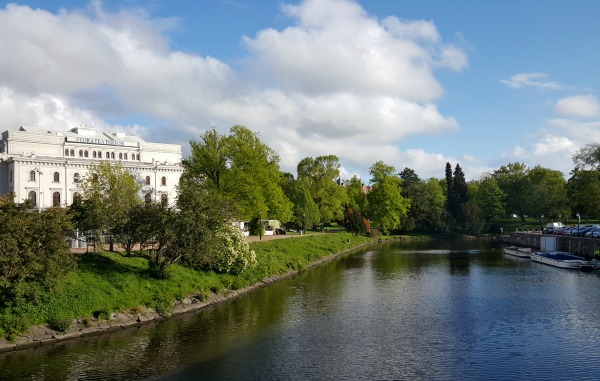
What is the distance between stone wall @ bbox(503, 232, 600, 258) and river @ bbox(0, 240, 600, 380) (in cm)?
2054

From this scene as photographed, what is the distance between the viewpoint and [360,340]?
2878 centimetres

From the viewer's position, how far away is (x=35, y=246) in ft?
100

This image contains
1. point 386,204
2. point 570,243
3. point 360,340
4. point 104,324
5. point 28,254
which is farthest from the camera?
point 386,204

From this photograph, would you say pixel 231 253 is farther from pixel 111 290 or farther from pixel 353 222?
pixel 353 222

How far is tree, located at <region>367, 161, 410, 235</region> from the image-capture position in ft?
378

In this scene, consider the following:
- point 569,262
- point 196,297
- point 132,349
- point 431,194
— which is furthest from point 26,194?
point 431,194

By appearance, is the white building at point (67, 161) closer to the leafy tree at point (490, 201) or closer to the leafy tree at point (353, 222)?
the leafy tree at point (353, 222)

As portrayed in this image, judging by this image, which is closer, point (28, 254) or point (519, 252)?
point (28, 254)

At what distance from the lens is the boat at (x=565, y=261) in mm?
56594

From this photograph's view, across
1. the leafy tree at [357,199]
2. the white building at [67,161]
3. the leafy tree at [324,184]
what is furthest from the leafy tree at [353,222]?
the white building at [67,161]

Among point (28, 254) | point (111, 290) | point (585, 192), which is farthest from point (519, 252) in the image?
point (28, 254)

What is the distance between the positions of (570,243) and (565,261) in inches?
579

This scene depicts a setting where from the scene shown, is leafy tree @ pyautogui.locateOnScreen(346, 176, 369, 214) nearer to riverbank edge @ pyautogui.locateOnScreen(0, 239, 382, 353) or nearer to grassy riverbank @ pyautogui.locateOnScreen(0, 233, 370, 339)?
grassy riverbank @ pyautogui.locateOnScreen(0, 233, 370, 339)

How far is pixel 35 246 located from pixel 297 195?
69304 millimetres
